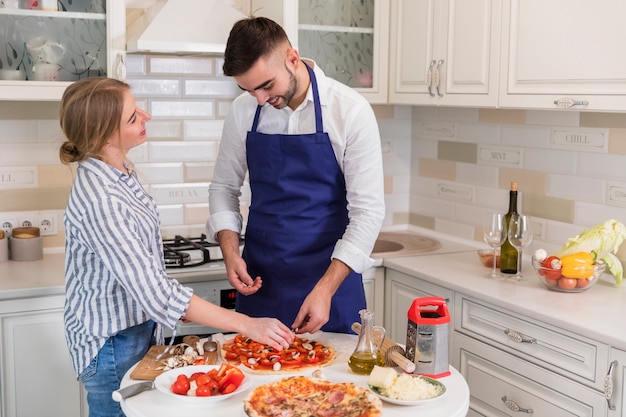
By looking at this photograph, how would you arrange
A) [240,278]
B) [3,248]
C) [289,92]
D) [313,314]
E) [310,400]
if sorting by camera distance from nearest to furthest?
[310,400] < [313,314] < [289,92] < [240,278] < [3,248]

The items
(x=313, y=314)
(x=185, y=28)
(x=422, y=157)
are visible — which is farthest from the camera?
(x=422, y=157)

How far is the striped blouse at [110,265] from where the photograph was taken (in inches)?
76.5

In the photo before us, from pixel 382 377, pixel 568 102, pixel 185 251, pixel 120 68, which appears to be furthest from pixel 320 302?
pixel 120 68

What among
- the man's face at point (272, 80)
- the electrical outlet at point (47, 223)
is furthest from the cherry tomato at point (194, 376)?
the electrical outlet at point (47, 223)

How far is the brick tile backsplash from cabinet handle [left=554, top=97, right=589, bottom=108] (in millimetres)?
358

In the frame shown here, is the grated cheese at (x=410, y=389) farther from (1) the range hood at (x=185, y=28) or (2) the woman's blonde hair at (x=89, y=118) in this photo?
(1) the range hood at (x=185, y=28)

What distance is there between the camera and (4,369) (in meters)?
2.80

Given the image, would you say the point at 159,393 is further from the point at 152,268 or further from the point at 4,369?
the point at 4,369

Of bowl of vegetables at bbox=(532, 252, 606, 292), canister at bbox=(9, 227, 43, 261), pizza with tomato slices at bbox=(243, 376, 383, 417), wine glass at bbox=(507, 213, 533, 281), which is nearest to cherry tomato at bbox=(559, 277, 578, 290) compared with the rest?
bowl of vegetables at bbox=(532, 252, 606, 292)

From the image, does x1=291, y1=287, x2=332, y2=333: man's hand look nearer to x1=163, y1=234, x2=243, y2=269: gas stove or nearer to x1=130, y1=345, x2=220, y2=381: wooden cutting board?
x1=130, y1=345, x2=220, y2=381: wooden cutting board

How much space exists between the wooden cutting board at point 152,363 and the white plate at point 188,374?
0.05 meters

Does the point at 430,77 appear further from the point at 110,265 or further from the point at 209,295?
the point at 110,265

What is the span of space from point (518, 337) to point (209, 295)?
117 cm

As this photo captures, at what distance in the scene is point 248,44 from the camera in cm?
226
